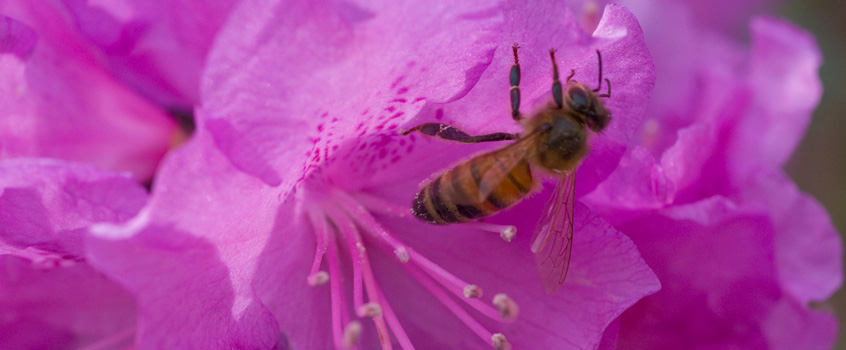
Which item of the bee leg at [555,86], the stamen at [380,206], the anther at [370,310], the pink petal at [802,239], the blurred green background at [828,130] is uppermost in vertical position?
the bee leg at [555,86]

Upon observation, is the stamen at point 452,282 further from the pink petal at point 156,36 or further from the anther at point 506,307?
the pink petal at point 156,36

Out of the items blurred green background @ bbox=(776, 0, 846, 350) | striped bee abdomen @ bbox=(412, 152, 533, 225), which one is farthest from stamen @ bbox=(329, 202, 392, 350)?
blurred green background @ bbox=(776, 0, 846, 350)

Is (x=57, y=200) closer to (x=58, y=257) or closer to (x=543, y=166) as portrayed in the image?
(x=58, y=257)

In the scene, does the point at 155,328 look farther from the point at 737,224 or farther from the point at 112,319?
the point at 737,224

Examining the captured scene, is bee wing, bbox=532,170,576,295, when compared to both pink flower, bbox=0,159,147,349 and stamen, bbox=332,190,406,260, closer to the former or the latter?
stamen, bbox=332,190,406,260

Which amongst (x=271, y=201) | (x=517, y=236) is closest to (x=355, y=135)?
(x=271, y=201)

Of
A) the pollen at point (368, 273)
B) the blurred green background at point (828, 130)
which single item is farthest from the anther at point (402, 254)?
the blurred green background at point (828, 130)

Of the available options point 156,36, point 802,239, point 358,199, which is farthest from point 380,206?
point 802,239
